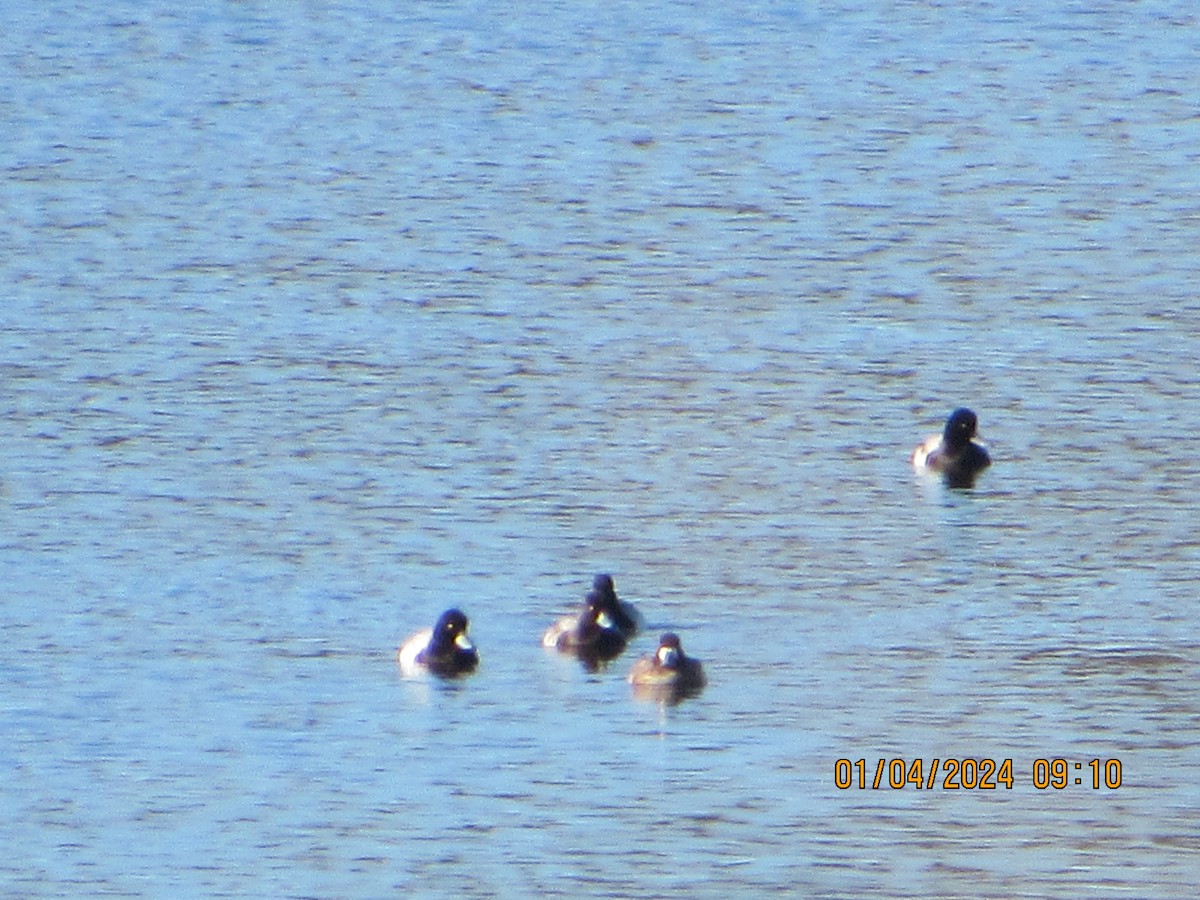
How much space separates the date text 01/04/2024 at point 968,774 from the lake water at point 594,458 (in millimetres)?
65

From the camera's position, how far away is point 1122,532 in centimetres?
1881

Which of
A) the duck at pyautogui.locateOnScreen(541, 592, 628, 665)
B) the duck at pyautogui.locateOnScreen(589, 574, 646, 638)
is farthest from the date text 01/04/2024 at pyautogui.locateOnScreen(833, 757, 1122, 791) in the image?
the duck at pyautogui.locateOnScreen(589, 574, 646, 638)

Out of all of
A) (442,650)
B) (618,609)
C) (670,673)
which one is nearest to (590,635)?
(618,609)

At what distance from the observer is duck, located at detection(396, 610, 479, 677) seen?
1619 cm

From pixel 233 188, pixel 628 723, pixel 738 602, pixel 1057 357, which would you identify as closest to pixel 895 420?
pixel 1057 357

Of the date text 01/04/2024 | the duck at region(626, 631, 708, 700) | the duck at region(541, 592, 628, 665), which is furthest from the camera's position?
the duck at region(541, 592, 628, 665)

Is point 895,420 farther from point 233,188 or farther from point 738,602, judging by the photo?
point 233,188

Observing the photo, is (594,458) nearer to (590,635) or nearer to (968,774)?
(590,635)

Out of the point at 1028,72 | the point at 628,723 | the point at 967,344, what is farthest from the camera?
the point at 1028,72

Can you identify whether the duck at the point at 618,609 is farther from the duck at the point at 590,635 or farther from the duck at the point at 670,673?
the duck at the point at 670,673

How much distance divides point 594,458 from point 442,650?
425 centimetres

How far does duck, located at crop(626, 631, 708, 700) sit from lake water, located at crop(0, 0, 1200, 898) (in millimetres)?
164

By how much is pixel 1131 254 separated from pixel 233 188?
8.48 m

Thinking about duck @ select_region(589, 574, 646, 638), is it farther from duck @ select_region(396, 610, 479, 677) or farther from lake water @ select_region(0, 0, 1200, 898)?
duck @ select_region(396, 610, 479, 677)
